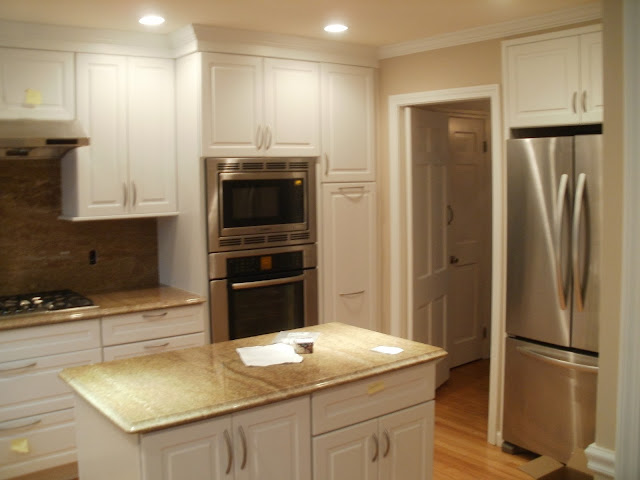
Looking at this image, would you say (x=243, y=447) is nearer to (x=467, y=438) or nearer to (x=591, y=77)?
(x=467, y=438)

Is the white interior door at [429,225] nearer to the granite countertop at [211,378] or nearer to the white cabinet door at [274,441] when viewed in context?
the granite countertop at [211,378]

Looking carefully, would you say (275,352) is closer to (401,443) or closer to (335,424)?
(335,424)

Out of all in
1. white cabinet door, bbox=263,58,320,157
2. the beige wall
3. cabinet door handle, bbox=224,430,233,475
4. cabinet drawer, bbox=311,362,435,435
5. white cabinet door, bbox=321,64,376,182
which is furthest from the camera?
white cabinet door, bbox=321,64,376,182

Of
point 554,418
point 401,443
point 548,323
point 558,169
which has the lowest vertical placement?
point 554,418

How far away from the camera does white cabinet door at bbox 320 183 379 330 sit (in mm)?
4402

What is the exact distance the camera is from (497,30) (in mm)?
3885

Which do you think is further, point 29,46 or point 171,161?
point 171,161

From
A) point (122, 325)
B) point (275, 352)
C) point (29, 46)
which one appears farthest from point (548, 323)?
point (29, 46)

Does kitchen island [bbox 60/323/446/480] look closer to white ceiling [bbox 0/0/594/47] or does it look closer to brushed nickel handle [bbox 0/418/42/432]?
brushed nickel handle [bbox 0/418/42/432]

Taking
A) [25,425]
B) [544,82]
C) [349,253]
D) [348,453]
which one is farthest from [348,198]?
[25,425]

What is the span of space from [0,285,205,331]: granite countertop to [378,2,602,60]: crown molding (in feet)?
6.87

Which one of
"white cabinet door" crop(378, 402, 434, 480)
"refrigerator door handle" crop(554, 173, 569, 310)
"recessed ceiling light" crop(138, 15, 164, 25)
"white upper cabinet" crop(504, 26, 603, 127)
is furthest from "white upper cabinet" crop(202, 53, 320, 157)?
"white cabinet door" crop(378, 402, 434, 480)

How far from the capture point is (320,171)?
14.2 ft

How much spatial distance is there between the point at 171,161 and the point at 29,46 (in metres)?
1.00
